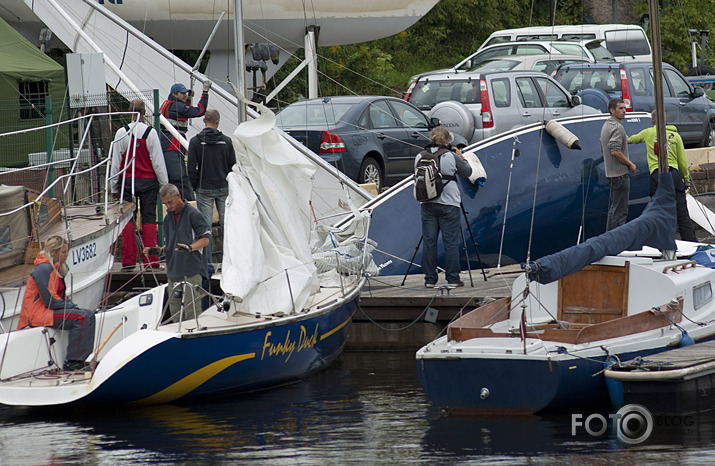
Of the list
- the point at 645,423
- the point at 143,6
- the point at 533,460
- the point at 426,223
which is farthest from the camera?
the point at 143,6

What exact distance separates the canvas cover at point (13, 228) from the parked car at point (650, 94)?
12.2 meters

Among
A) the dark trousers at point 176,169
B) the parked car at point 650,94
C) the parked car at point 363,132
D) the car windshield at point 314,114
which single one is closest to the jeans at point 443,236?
the dark trousers at point 176,169

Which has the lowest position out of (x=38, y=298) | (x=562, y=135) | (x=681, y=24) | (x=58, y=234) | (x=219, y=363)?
(x=219, y=363)

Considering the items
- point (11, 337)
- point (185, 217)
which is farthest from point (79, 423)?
point (185, 217)

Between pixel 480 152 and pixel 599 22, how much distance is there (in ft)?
75.4

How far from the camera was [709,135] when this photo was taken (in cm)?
2189

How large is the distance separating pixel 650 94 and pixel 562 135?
6.82 metres

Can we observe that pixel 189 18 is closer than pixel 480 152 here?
No

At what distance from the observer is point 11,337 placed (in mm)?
10133

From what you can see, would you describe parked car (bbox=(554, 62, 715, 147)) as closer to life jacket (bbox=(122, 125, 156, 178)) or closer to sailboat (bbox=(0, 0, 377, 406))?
life jacket (bbox=(122, 125, 156, 178))

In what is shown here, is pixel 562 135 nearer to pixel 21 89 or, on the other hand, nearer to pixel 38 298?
pixel 38 298

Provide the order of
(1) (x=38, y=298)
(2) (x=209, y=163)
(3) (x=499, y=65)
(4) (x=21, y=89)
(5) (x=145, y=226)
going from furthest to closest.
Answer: (3) (x=499, y=65)
(4) (x=21, y=89)
(5) (x=145, y=226)
(2) (x=209, y=163)
(1) (x=38, y=298)

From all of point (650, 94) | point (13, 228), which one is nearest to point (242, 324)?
point (13, 228)

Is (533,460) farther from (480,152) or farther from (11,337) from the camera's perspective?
(480,152)
